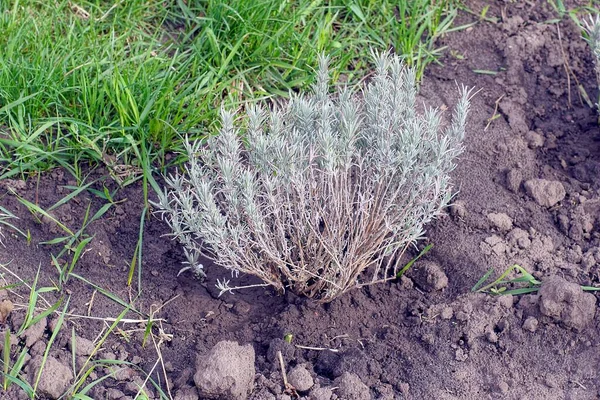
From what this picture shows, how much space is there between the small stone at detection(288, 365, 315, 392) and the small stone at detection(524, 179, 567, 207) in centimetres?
145

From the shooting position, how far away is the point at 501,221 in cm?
350

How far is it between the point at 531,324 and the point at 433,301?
0.41 meters

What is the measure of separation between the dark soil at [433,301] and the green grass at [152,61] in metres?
0.20

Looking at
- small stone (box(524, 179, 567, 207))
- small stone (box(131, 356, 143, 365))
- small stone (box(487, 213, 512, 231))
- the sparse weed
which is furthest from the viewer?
small stone (box(524, 179, 567, 207))

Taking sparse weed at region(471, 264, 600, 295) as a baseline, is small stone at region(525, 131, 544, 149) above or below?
above

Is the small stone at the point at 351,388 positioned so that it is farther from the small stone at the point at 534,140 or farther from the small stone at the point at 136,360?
the small stone at the point at 534,140

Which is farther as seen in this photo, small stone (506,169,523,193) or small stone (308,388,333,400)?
small stone (506,169,523,193)

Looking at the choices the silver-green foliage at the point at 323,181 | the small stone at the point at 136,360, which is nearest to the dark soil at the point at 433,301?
the small stone at the point at 136,360

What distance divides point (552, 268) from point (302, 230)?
1.16 metres

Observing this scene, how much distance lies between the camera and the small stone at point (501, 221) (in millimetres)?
3496

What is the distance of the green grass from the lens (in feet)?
11.8

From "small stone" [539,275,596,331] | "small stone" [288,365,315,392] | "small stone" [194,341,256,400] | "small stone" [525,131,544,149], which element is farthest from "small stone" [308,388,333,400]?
"small stone" [525,131,544,149]

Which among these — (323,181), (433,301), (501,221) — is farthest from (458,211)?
(323,181)

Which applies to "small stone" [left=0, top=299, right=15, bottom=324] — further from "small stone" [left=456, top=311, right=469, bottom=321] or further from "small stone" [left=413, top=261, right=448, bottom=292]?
"small stone" [left=456, top=311, right=469, bottom=321]
